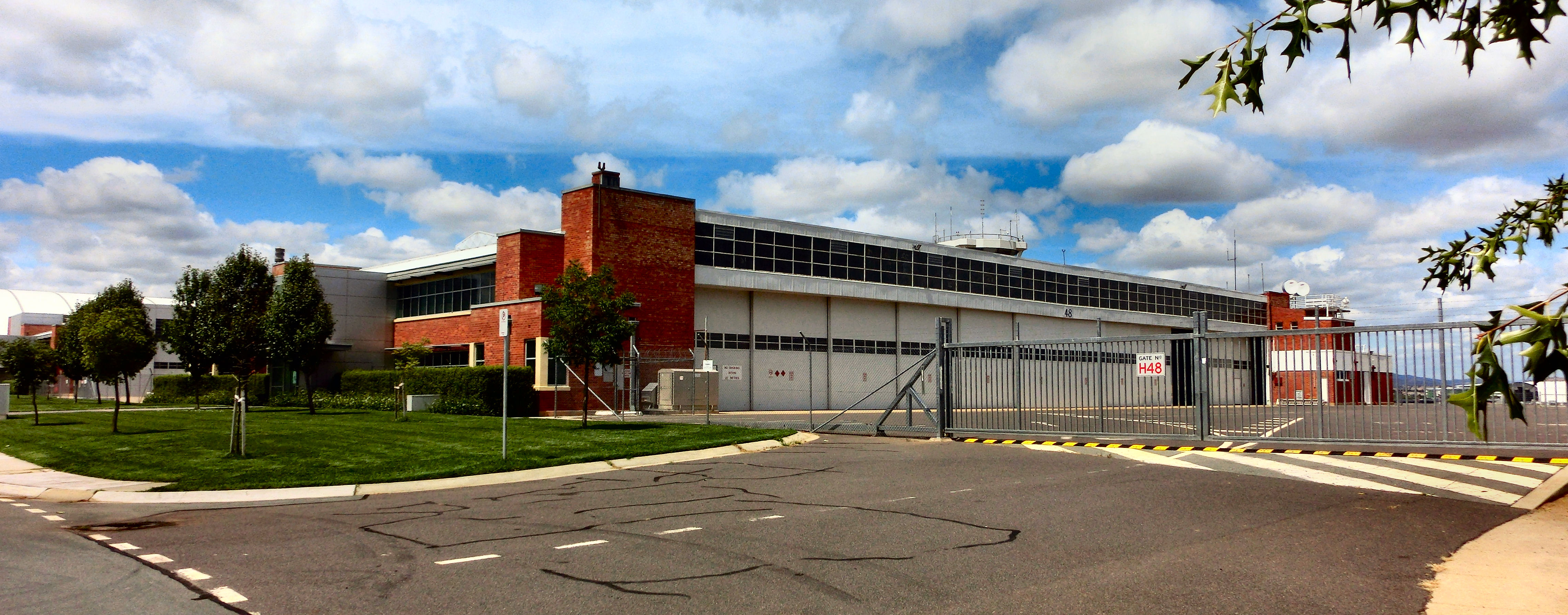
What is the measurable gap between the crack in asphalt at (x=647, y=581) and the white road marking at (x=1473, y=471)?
981 centimetres

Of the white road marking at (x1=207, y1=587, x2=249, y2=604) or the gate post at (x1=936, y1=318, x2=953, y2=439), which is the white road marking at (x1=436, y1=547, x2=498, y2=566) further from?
the gate post at (x1=936, y1=318, x2=953, y2=439)

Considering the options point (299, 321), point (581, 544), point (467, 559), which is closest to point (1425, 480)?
point (581, 544)

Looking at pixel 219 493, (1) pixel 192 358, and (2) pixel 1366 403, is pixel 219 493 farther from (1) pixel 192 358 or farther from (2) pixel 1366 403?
(1) pixel 192 358

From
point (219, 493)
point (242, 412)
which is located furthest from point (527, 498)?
point (242, 412)

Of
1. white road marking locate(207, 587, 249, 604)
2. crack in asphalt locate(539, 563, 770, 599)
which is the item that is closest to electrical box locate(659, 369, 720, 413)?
crack in asphalt locate(539, 563, 770, 599)

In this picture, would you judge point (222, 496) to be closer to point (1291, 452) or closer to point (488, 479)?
point (488, 479)

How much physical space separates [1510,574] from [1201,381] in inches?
341

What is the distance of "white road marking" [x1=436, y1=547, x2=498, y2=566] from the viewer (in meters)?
7.76

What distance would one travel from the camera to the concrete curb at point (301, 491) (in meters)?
12.3

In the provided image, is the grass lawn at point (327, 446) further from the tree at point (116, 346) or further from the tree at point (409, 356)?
the tree at point (409, 356)

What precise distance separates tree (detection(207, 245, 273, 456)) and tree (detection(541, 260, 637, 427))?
15786mm

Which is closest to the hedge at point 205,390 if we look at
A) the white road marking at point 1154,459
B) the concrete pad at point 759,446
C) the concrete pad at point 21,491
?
the concrete pad at point 21,491

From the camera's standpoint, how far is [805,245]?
41.8m

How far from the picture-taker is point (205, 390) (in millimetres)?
44781
